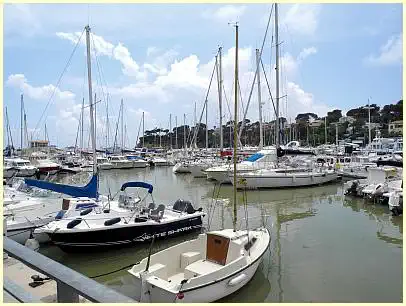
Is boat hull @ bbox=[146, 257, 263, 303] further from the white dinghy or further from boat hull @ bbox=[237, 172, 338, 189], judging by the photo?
boat hull @ bbox=[237, 172, 338, 189]

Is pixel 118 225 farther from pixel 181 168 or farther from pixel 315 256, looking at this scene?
pixel 181 168

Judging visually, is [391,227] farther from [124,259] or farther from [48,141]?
[48,141]

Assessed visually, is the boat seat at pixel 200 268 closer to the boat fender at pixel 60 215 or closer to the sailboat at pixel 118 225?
the sailboat at pixel 118 225

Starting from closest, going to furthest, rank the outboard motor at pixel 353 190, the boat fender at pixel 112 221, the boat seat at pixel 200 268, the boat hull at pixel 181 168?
the boat seat at pixel 200 268, the boat fender at pixel 112 221, the outboard motor at pixel 353 190, the boat hull at pixel 181 168

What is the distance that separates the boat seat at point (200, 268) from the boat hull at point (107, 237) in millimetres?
3197

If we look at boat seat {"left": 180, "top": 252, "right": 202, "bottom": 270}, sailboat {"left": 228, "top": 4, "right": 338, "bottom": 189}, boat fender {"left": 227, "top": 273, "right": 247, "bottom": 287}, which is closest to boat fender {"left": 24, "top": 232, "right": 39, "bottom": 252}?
boat seat {"left": 180, "top": 252, "right": 202, "bottom": 270}

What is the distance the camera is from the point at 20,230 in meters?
11.6

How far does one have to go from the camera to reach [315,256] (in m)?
10.8

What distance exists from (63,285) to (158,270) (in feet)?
18.8

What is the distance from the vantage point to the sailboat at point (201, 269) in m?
6.98

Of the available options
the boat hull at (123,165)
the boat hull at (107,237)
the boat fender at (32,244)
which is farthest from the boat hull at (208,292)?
the boat hull at (123,165)

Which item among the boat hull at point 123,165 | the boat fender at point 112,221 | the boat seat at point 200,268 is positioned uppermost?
the boat fender at point 112,221

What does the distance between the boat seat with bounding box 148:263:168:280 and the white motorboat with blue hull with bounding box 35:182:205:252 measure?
10.8 feet

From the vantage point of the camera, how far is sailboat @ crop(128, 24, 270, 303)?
698 cm
